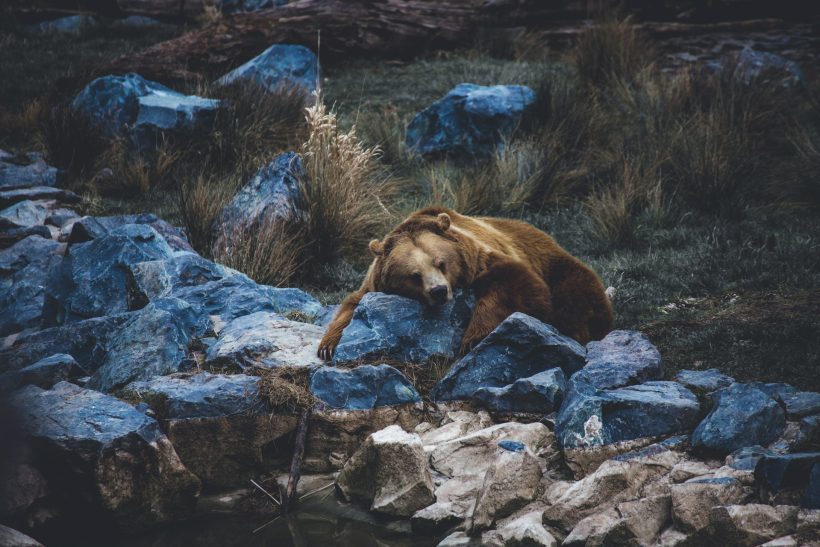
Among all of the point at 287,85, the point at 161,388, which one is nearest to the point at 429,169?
the point at 287,85

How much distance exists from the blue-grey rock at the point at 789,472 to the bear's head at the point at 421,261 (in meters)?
2.03

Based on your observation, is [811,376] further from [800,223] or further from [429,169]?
[429,169]

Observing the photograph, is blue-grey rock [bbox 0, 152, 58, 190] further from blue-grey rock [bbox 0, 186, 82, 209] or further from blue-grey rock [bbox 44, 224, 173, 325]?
blue-grey rock [bbox 44, 224, 173, 325]

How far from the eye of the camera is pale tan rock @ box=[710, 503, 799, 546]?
9.29 ft

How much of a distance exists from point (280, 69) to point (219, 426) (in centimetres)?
797

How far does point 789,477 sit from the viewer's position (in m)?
2.96

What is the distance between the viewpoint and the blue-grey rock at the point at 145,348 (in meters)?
4.50

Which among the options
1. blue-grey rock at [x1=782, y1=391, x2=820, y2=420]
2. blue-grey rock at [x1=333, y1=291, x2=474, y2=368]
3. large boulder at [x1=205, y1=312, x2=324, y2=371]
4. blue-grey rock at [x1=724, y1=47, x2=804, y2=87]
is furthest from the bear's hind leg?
blue-grey rock at [x1=724, y1=47, x2=804, y2=87]

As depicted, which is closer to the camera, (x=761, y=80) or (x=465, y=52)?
(x=761, y=80)

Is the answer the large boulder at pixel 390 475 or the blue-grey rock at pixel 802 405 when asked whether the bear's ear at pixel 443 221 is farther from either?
the blue-grey rock at pixel 802 405

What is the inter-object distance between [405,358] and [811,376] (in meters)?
2.27

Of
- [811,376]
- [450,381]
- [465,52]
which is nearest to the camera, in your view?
Answer: [811,376]

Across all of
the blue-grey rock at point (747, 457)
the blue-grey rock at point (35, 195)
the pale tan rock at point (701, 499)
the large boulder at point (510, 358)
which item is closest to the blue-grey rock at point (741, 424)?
the blue-grey rock at point (747, 457)

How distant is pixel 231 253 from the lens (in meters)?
6.84
